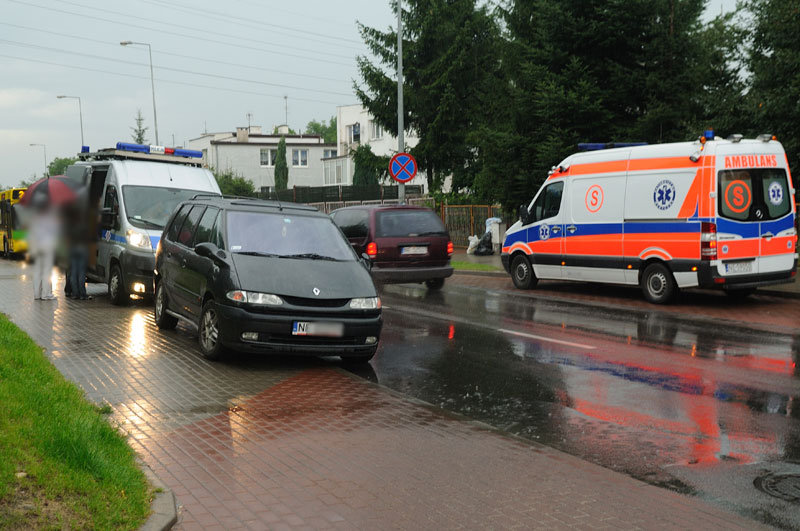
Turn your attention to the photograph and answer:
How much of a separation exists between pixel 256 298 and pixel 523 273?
10.9m

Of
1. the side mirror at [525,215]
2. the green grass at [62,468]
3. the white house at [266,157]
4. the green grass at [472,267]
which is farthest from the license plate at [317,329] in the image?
the white house at [266,157]

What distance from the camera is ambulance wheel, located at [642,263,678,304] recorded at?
49.0ft

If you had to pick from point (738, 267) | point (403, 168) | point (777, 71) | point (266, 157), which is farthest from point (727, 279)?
point (266, 157)

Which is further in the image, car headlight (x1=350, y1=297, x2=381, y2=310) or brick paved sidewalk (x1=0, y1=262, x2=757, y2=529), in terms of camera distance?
car headlight (x1=350, y1=297, x2=381, y2=310)

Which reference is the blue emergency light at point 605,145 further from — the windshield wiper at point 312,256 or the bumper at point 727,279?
the windshield wiper at point 312,256

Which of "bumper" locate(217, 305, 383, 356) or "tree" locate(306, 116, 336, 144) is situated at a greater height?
"tree" locate(306, 116, 336, 144)

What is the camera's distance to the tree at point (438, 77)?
40031 mm

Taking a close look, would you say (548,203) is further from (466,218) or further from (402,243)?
(466,218)

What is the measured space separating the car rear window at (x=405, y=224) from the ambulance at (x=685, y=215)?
10.0ft

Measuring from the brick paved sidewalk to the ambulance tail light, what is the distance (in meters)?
8.12

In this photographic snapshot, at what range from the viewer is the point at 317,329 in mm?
8789

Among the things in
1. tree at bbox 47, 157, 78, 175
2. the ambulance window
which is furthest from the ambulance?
tree at bbox 47, 157, 78, 175

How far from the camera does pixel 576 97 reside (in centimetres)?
2394

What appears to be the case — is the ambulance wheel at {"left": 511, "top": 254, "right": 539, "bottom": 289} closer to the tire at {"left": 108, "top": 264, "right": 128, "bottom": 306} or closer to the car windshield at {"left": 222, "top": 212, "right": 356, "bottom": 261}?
the tire at {"left": 108, "top": 264, "right": 128, "bottom": 306}
